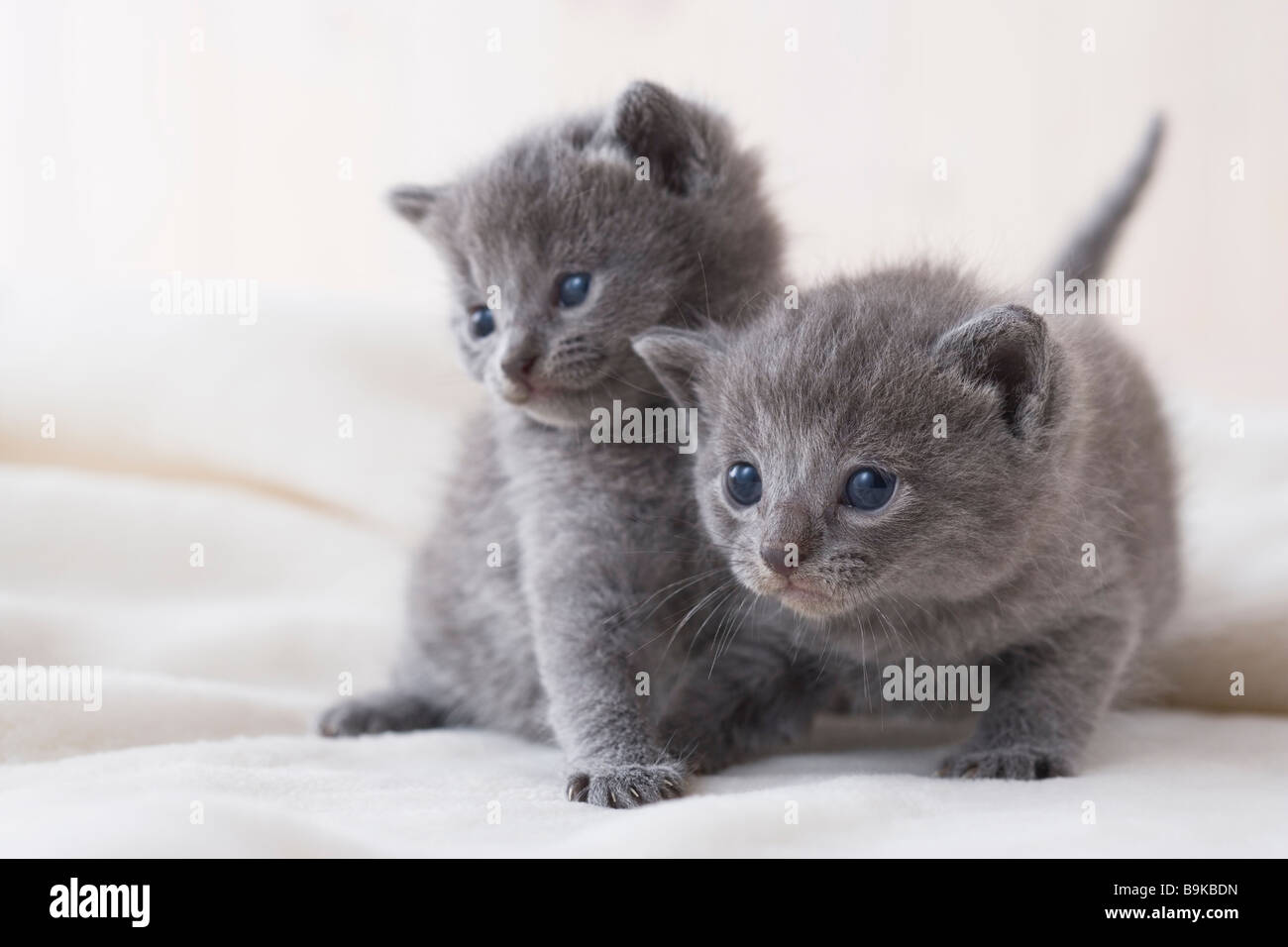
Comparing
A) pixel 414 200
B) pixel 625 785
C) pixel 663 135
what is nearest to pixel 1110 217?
pixel 663 135

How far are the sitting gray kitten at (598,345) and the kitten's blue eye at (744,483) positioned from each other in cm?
17

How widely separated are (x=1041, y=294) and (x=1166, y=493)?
47 cm

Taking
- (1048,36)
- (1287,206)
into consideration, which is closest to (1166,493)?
(1048,36)

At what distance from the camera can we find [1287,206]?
183 inches

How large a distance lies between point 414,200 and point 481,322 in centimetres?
32

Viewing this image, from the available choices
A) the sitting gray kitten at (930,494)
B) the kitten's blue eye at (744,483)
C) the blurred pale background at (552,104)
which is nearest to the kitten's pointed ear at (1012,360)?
the sitting gray kitten at (930,494)

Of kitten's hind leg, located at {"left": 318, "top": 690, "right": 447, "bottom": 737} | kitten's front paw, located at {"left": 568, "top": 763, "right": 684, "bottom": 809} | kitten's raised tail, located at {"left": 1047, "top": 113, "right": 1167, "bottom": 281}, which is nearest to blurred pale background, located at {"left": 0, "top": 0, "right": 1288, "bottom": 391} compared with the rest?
kitten's raised tail, located at {"left": 1047, "top": 113, "right": 1167, "bottom": 281}

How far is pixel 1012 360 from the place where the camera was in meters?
1.76

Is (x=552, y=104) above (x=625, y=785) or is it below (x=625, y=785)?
above

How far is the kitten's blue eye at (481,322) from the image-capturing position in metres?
2.22

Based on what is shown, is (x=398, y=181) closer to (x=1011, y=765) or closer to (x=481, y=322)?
(x=481, y=322)

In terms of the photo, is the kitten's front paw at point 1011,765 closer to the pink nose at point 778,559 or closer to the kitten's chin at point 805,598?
the kitten's chin at point 805,598

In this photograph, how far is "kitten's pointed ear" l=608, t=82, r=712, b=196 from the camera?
2.10 meters

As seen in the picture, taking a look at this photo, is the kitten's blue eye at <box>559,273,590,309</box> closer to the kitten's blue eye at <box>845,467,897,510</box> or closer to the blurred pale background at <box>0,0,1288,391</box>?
the kitten's blue eye at <box>845,467,897,510</box>
